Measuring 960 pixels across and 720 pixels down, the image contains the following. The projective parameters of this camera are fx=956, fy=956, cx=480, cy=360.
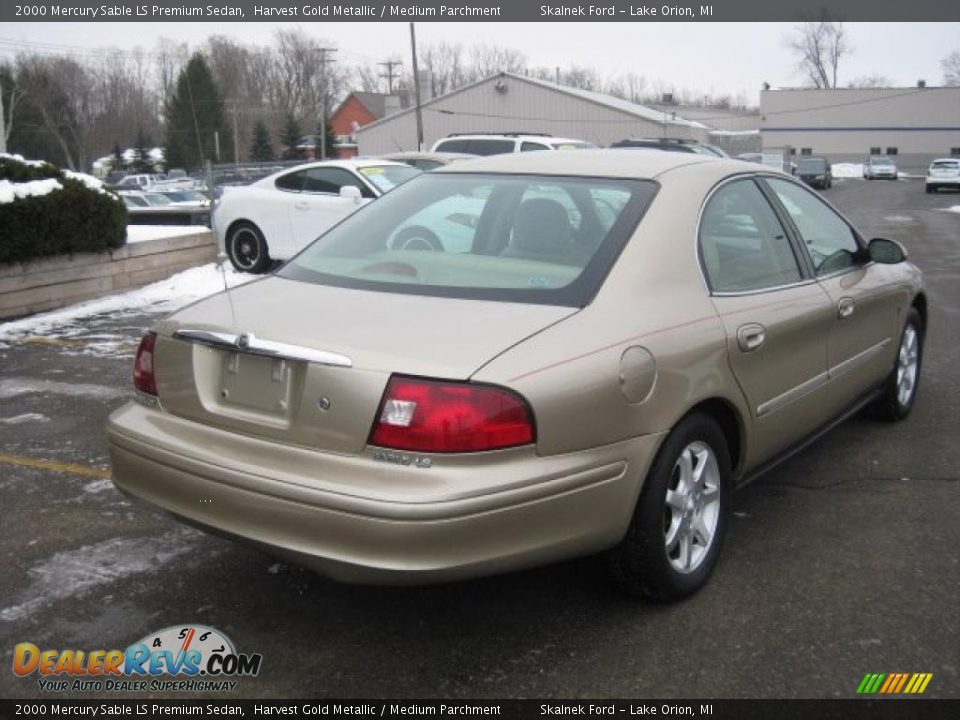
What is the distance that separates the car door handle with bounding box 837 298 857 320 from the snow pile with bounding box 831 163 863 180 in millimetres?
62227

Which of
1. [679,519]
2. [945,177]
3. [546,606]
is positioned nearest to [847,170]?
[945,177]

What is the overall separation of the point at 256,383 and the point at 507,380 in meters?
0.82

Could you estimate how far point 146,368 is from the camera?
3389mm

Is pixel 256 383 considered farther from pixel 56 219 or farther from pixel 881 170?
pixel 881 170

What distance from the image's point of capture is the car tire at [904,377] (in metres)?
5.32

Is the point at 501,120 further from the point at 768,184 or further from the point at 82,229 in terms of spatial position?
the point at 768,184

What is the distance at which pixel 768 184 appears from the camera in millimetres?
4336

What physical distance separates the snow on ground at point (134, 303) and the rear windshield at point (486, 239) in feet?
12.1

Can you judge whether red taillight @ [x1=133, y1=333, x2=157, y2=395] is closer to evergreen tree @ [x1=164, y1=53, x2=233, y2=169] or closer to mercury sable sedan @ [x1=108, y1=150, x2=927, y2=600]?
mercury sable sedan @ [x1=108, y1=150, x2=927, y2=600]

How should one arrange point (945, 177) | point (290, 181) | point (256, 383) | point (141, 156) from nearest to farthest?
point (256, 383) < point (290, 181) < point (945, 177) < point (141, 156)

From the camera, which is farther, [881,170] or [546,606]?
[881,170]

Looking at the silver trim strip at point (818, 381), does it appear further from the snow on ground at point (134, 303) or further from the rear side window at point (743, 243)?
the snow on ground at point (134, 303)

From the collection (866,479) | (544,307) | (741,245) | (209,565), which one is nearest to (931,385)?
(866,479)

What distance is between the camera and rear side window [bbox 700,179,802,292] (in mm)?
3674
